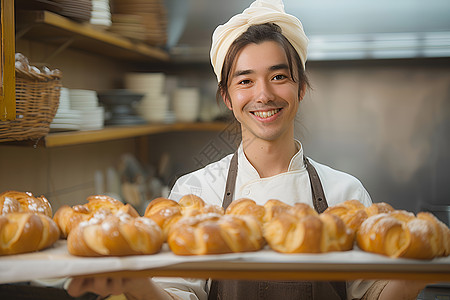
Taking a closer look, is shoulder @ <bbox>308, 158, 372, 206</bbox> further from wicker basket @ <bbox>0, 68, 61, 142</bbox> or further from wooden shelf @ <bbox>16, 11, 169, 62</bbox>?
wooden shelf @ <bbox>16, 11, 169, 62</bbox>

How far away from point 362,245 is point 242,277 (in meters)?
0.26

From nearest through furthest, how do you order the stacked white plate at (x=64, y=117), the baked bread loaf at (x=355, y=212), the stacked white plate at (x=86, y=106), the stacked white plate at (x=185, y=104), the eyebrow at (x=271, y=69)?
the baked bread loaf at (x=355, y=212), the eyebrow at (x=271, y=69), the stacked white plate at (x=64, y=117), the stacked white plate at (x=86, y=106), the stacked white plate at (x=185, y=104)

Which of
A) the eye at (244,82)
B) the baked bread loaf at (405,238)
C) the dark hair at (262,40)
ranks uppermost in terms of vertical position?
the dark hair at (262,40)

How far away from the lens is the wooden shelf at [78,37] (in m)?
1.70

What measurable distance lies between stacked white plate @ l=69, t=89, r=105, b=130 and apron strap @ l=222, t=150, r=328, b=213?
0.71 m

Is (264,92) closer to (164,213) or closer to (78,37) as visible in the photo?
(164,213)

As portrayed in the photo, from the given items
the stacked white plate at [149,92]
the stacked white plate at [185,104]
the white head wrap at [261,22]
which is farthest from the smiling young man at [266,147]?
the stacked white plate at [185,104]

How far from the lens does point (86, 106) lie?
208cm

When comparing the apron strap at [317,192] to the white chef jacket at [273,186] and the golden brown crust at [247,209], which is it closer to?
the white chef jacket at [273,186]

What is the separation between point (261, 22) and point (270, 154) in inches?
16.8

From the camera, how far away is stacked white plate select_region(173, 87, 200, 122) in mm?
3172

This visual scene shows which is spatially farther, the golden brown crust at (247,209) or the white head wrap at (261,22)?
the white head wrap at (261,22)

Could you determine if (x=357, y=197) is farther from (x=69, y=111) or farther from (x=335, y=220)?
(x=69, y=111)

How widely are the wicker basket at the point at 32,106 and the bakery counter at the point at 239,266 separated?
1.92ft
